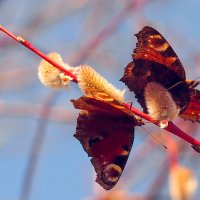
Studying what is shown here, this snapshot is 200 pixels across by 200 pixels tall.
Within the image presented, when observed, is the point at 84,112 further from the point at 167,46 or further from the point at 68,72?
the point at 167,46

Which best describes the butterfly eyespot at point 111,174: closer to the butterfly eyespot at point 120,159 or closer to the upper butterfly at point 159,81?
the butterfly eyespot at point 120,159

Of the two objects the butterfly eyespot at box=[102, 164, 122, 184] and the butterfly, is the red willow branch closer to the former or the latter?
the butterfly

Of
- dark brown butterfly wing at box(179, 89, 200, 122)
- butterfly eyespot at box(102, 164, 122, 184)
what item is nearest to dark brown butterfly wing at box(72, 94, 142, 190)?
butterfly eyespot at box(102, 164, 122, 184)

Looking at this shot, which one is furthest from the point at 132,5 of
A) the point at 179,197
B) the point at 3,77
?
the point at 179,197

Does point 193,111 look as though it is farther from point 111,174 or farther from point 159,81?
point 111,174

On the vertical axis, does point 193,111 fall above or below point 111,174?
above

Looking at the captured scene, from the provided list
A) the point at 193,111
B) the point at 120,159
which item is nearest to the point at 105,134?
the point at 120,159
